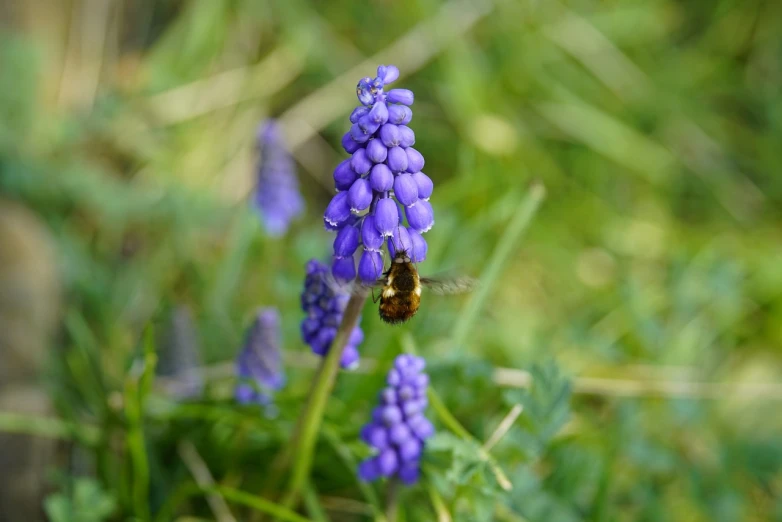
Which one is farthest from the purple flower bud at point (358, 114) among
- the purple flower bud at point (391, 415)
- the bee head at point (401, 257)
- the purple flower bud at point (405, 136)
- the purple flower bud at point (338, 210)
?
the purple flower bud at point (391, 415)

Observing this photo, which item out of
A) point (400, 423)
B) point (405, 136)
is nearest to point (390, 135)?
point (405, 136)

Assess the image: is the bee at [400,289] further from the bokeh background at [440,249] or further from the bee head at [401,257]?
the bokeh background at [440,249]

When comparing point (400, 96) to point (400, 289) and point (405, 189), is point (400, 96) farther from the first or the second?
point (400, 289)

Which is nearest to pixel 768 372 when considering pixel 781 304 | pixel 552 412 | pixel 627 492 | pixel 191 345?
pixel 781 304

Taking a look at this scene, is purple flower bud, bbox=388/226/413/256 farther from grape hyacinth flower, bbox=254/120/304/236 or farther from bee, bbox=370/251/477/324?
grape hyacinth flower, bbox=254/120/304/236

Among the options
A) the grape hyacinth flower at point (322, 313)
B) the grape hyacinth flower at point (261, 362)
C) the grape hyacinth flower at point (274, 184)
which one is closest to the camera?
the grape hyacinth flower at point (322, 313)

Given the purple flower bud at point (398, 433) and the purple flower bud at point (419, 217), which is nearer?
the purple flower bud at point (419, 217)
